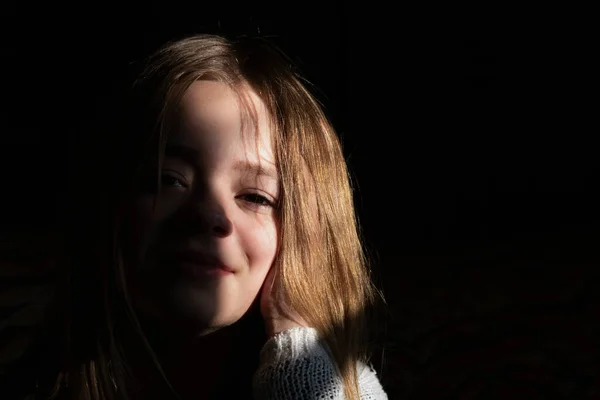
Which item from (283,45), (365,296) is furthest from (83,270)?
(283,45)

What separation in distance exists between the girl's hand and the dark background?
85 centimetres

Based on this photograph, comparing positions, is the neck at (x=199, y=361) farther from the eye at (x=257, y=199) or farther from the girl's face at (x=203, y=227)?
the eye at (x=257, y=199)

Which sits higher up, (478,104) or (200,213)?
(478,104)

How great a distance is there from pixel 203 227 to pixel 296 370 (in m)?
0.22

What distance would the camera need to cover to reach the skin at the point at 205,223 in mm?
988

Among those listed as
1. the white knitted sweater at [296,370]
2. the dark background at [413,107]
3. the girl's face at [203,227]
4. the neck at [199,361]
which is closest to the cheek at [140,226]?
the girl's face at [203,227]

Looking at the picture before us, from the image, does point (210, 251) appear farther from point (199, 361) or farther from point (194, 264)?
point (199, 361)

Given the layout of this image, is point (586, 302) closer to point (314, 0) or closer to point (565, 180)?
point (565, 180)

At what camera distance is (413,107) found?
207cm

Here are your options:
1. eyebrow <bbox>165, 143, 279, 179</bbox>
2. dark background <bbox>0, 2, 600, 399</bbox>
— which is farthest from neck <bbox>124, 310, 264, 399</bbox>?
dark background <bbox>0, 2, 600, 399</bbox>

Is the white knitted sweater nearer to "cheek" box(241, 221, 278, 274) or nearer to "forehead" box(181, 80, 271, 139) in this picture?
"cheek" box(241, 221, 278, 274)

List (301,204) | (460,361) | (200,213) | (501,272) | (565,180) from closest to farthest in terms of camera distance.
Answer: (200,213) < (301,204) < (460,361) < (501,272) < (565,180)

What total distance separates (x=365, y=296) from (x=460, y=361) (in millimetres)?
550

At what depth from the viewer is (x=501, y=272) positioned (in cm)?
188
